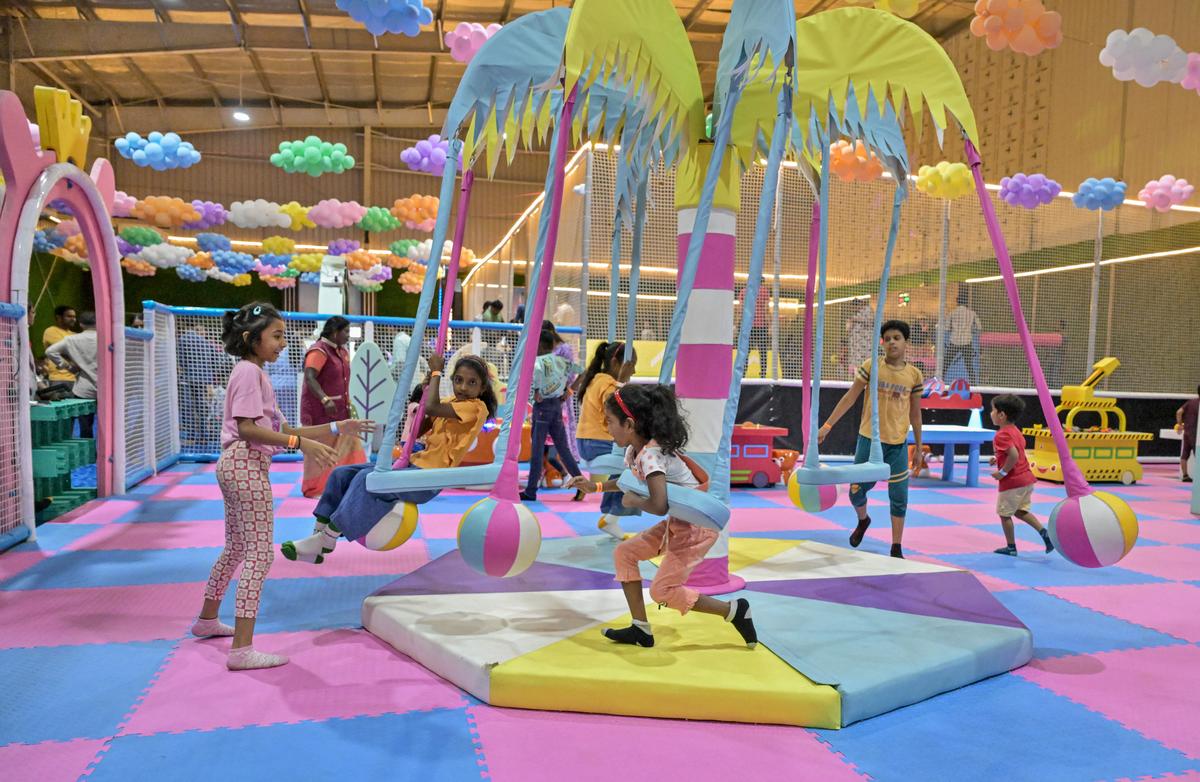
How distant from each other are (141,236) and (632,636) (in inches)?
703

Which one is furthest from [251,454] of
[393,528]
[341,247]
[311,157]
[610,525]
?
[341,247]

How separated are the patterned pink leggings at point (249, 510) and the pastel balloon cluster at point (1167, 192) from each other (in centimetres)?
1178

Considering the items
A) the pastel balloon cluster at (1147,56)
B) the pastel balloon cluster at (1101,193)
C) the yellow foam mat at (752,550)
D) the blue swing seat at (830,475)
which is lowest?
the yellow foam mat at (752,550)

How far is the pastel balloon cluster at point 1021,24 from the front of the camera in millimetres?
7281

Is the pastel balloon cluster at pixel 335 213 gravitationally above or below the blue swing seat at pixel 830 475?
above

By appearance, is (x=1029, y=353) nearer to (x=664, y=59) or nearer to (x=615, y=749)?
(x=664, y=59)

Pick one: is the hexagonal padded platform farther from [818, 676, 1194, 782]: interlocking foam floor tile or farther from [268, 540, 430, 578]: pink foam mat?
[268, 540, 430, 578]: pink foam mat

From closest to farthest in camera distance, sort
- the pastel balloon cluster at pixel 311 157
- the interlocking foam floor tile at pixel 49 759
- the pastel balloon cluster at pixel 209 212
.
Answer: the interlocking foam floor tile at pixel 49 759, the pastel balloon cluster at pixel 311 157, the pastel balloon cluster at pixel 209 212

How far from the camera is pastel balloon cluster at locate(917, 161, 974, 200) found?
973 cm

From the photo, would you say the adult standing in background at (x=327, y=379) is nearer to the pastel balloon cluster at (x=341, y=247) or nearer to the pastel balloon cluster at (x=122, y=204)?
the pastel balloon cluster at (x=122, y=204)

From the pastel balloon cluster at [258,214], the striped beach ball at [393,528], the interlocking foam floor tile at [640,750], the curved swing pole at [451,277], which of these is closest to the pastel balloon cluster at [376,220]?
the pastel balloon cluster at [258,214]

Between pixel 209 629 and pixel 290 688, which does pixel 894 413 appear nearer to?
pixel 290 688

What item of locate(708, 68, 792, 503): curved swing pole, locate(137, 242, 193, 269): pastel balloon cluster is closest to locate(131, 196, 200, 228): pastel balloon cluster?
locate(137, 242, 193, 269): pastel balloon cluster

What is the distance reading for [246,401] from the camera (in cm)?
320
